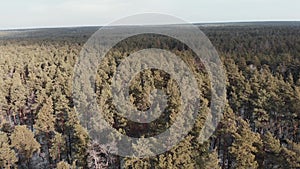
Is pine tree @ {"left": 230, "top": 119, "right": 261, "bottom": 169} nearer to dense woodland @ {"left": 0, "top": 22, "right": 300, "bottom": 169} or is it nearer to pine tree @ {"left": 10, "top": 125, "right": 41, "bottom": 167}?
dense woodland @ {"left": 0, "top": 22, "right": 300, "bottom": 169}

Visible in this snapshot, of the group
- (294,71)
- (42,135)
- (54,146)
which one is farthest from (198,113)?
(294,71)

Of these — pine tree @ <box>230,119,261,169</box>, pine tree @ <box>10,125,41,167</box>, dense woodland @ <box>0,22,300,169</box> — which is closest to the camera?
pine tree @ <box>230,119,261,169</box>

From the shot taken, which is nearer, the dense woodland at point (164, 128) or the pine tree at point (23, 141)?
the dense woodland at point (164, 128)

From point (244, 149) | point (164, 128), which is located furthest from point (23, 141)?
point (244, 149)

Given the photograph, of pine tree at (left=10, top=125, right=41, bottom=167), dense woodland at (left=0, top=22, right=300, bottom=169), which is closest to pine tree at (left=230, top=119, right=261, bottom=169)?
dense woodland at (left=0, top=22, right=300, bottom=169)

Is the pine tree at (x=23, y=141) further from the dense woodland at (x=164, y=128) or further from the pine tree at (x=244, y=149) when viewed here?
the pine tree at (x=244, y=149)

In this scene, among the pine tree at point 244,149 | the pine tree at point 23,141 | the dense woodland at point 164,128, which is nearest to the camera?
the pine tree at point 244,149

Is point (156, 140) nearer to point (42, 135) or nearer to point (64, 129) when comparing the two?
point (64, 129)

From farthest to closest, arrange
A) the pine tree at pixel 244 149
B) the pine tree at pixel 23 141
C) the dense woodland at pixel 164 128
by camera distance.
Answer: the pine tree at pixel 23 141
the dense woodland at pixel 164 128
the pine tree at pixel 244 149

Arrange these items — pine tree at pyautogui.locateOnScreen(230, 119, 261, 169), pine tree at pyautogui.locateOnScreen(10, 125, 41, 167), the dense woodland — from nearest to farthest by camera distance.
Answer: pine tree at pyautogui.locateOnScreen(230, 119, 261, 169)
the dense woodland
pine tree at pyautogui.locateOnScreen(10, 125, 41, 167)

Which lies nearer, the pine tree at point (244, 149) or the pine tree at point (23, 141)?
the pine tree at point (244, 149)

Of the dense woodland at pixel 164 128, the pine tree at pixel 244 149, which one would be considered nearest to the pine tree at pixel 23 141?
the dense woodland at pixel 164 128
